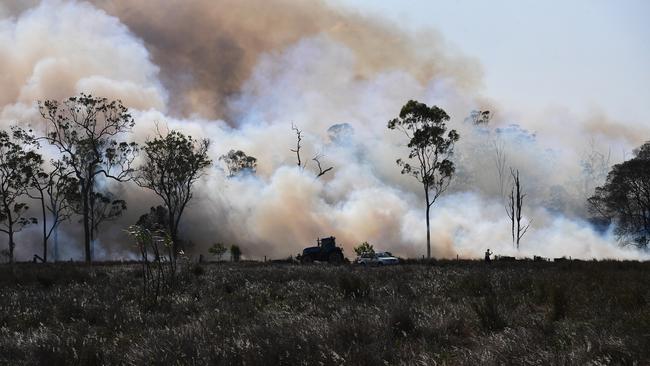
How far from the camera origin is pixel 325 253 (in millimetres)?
42625

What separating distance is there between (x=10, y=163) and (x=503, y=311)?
61.8 metres

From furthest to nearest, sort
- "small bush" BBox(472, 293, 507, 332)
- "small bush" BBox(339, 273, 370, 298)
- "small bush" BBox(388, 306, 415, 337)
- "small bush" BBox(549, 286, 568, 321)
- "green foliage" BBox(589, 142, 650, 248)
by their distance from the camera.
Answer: "green foliage" BBox(589, 142, 650, 248), "small bush" BBox(339, 273, 370, 298), "small bush" BBox(549, 286, 568, 321), "small bush" BBox(472, 293, 507, 332), "small bush" BBox(388, 306, 415, 337)

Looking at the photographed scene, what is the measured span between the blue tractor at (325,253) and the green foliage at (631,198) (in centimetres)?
3752

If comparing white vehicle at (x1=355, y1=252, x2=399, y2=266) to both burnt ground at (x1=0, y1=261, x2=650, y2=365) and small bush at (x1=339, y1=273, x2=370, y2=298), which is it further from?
burnt ground at (x1=0, y1=261, x2=650, y2=365)

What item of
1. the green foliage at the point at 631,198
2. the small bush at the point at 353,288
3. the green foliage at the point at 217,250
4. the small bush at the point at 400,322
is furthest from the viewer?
the green foliage at the point at 217,250

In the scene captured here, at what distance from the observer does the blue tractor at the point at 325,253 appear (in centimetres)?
4241

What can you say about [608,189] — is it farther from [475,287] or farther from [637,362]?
[637,362]

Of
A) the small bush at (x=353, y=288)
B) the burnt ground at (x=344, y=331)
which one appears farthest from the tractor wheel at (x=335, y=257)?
the burnt ground at (x=344, y=331)

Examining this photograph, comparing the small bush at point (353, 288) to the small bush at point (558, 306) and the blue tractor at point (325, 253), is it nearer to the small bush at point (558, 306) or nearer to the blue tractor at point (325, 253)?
the small bush at point (558, 306)

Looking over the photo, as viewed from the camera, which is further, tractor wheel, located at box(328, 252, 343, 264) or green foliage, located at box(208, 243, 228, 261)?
green foliage, located at box(208, 243, 228, 261)

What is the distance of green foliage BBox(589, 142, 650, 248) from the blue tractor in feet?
123

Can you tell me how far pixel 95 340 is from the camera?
7707 millimetres

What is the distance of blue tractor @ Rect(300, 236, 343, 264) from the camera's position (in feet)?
139

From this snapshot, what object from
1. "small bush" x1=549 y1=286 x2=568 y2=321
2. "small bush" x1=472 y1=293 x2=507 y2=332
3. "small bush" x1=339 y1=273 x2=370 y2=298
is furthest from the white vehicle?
"small bush" x1=472 y1=293 x2=507 y2=332
